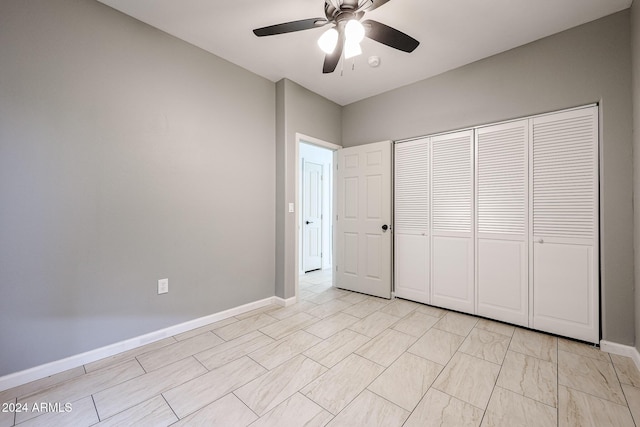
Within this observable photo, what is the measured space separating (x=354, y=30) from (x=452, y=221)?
215cm

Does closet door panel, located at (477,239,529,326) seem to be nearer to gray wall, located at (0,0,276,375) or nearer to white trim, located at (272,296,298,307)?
white trim, located at (272,296,298,307)

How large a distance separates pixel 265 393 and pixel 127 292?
1.39m

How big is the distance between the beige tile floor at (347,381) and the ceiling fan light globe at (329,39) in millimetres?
2255

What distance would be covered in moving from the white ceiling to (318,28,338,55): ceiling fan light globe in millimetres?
410

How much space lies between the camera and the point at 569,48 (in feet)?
7.48

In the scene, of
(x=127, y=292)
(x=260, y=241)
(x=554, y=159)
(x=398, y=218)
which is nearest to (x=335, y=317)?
(x=260, y=241)

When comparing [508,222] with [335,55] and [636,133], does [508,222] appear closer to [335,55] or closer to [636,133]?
[636,133]

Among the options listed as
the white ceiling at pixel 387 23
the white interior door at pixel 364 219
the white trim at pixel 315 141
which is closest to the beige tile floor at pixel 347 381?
the white interior door at pixel 364 219

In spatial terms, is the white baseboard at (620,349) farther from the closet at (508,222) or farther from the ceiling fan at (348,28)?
the ceiling fan at (348,28)

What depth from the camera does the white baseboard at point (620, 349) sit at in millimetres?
1954

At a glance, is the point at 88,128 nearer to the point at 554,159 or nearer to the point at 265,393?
the point at 265,393

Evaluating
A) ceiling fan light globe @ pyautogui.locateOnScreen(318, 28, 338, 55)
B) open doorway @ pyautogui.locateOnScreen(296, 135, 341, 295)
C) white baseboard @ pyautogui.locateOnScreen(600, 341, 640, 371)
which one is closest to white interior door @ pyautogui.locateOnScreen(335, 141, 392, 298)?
open doorway @ pyautogui.locateOnScreen(296, 135, 341, 295)

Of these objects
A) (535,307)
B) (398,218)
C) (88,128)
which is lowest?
(535,307)

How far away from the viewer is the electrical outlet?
231cm
